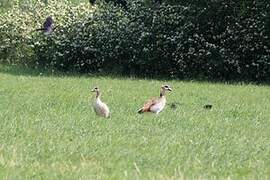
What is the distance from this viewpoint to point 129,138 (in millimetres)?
8914

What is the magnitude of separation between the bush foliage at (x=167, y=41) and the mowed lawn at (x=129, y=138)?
Result: 7552 mm

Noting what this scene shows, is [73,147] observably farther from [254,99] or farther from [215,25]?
[215,25]

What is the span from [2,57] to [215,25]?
8.62 meters

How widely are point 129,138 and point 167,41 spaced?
14921 mm

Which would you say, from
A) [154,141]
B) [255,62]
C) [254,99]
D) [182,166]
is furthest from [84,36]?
[182,166]

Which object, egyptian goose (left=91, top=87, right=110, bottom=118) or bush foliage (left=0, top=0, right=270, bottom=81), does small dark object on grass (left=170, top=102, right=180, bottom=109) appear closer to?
egyptian goose (left=91, top=87, right=110, bottom=118)

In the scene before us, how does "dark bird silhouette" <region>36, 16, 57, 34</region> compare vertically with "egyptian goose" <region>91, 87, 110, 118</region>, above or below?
above

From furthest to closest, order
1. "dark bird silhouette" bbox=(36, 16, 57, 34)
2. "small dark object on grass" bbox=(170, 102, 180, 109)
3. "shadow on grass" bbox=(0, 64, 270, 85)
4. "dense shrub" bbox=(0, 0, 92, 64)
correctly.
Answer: "dense shrub" bbox=(0, 0, 92, 64) < "dark bird silhouette" bbox=(36, 16, 57, 34) < "shadow on grass" bbox=(0, 64, 270, 85) < "small dark object on grass" bbox=(170, 102, 180, 109)

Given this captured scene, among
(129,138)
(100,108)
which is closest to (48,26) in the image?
(100,108)

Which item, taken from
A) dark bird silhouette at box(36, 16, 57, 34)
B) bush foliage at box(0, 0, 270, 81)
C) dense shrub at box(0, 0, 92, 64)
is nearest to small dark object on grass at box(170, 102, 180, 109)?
bush foliage at box(0, 0, 270, 81)

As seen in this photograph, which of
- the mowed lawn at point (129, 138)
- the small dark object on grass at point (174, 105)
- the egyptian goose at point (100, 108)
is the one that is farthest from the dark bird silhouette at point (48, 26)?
the egyptian goose at point (100, 108)

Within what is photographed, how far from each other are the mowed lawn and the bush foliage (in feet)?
24.8

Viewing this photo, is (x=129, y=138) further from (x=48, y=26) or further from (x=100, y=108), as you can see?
(x=48, y=26)

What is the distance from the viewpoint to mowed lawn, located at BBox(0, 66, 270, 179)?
22.9 feet
